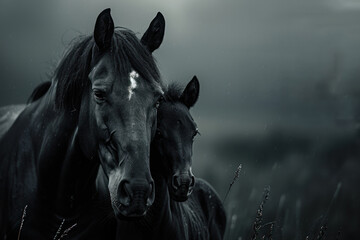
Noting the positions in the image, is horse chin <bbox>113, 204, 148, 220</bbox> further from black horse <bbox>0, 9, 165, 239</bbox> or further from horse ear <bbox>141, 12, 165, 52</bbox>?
horse ear <bbox>141, 12, 165, 52</bbox>

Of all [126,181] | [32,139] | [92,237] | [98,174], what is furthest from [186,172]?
[126,181]

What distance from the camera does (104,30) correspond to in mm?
4023

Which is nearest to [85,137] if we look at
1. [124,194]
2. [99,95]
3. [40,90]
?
[99,95]

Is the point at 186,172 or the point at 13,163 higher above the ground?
the point at 13,163

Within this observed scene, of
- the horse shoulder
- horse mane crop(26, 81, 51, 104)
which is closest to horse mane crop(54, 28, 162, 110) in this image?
horse mane crop(26, 81, 51, 104)

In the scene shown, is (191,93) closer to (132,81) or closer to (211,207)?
(132,81)

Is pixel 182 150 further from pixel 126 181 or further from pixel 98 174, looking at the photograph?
pixel 126 181

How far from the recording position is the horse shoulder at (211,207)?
7.97m

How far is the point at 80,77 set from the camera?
408cm

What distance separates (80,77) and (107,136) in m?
0.61

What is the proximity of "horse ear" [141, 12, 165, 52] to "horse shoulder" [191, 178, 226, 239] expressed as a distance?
368 cm

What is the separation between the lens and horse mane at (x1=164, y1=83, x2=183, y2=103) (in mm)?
5820

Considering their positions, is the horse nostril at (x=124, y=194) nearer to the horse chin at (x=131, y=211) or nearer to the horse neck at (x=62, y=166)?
the horse chin at (x=131, y=211)

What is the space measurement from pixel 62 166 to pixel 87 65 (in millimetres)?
770
